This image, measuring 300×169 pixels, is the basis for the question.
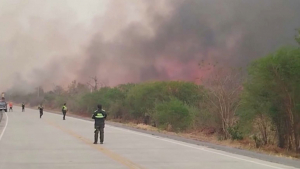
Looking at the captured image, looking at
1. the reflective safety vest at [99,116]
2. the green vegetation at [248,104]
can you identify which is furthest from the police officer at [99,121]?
the green vegetation at [248,104]

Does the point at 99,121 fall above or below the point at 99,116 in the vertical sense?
below

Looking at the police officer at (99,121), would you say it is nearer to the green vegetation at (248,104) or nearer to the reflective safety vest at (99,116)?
the reflective safety vest at (99,116)

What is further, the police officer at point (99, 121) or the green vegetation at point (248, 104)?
the green vegetation at point (248, 104)

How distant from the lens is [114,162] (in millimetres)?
13695

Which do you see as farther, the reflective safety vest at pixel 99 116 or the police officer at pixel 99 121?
the reflective safety vest at pixel 99 116

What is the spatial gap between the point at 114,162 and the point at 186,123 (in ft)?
87.7

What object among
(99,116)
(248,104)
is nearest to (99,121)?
(99,116)

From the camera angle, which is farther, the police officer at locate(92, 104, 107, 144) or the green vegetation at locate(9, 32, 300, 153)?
the green vegetation at locate(9, 32, 300, 153)

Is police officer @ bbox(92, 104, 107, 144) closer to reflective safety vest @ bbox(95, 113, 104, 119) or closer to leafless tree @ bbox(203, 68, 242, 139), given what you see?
reflective safety vest @ bbox(95, 113, 104, 119)

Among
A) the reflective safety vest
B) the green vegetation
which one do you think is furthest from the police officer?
the green vegetation

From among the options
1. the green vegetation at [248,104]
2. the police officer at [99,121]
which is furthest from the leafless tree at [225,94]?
the police officer at [99,121]

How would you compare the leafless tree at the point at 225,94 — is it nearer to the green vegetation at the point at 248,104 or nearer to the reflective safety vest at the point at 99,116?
the green vegetation at the point at 248,104

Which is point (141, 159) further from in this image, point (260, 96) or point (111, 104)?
point (111, 104)

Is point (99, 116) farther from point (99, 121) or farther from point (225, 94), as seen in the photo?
point (225, 94)
